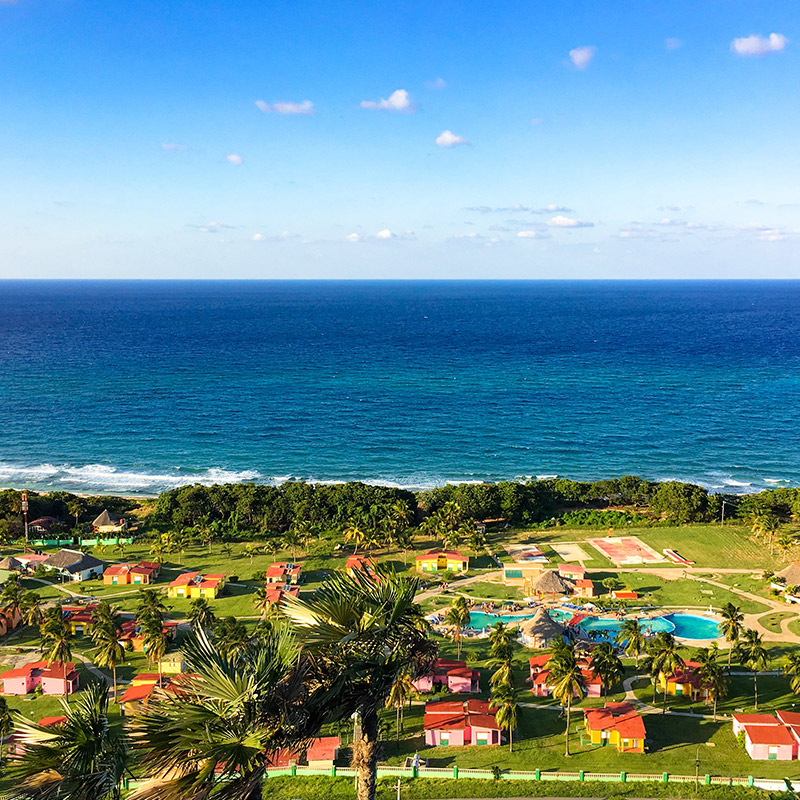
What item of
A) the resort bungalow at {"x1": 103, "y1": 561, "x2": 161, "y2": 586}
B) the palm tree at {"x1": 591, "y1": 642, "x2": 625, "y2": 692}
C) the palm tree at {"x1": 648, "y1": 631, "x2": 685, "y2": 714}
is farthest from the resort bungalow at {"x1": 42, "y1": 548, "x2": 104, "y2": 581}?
the palm tree at {"x1": 648, "y1": 631, "x2": 685, "y2": 714}

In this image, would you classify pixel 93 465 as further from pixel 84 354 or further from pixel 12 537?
pixel 84 354

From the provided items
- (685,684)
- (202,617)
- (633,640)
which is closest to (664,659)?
(685,684)

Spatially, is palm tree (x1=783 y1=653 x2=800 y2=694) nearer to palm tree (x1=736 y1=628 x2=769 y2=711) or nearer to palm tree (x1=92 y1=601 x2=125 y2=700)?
palm tree (x1=736 y1=628 x2=769 y2=711)

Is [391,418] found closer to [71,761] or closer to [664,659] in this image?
[664,659]

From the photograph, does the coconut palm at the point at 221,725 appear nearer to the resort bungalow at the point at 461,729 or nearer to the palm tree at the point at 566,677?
the resort bungalow at the point at 461,729

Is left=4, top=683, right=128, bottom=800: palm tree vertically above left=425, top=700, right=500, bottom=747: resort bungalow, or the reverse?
left=4, top=683, right=128, bottom=800: palm tree

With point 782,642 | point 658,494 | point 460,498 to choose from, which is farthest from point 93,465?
point 782,642
